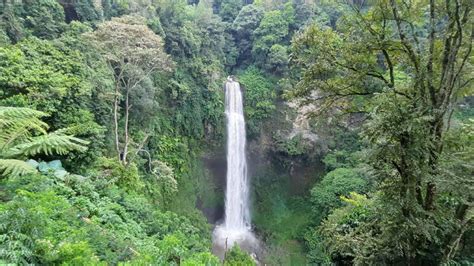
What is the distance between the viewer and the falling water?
19578 millimetres

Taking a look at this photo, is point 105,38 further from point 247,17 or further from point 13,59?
point 247,17

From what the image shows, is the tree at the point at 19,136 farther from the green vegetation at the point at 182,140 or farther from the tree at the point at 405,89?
the tree at the point at 405,89

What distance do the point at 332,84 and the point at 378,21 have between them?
52.7 inches

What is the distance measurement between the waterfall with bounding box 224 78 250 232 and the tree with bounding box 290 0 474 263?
1496cm

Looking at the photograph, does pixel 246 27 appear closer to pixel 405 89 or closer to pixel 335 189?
pixel 335 189

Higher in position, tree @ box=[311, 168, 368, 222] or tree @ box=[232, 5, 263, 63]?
tree @ box=[232, 5, 263, 63]

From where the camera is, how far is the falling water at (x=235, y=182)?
64.2ft

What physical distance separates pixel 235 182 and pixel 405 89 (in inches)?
635

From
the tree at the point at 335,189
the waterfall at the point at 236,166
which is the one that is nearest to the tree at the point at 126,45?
the waterfall at the point at 236,166

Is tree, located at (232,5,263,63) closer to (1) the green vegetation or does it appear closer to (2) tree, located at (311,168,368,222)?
(1) the green vegetation

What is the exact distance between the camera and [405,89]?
6027mm

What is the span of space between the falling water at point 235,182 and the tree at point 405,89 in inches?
553

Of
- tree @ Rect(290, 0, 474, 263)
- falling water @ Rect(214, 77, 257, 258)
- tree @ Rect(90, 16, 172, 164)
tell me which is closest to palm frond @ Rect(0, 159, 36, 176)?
tree @ Rect(290, 0, 474, 263)

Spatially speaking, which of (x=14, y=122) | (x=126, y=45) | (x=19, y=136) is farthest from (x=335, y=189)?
(x=14, y=122)
